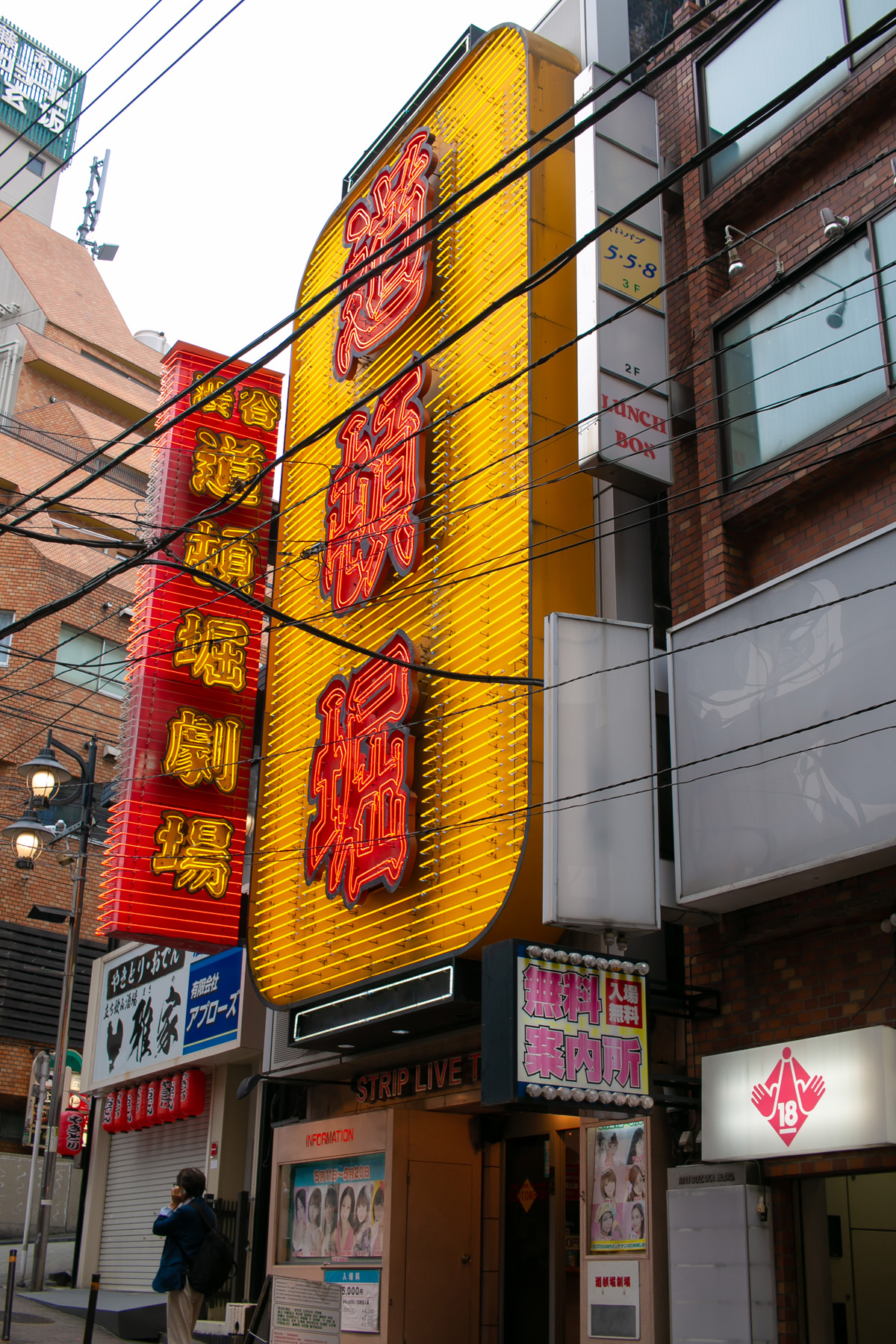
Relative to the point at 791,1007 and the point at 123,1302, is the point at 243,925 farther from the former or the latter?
the point at 791,1007

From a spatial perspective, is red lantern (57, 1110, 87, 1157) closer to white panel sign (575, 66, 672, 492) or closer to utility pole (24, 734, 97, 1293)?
utility pole (24, 734, 97, 1293)

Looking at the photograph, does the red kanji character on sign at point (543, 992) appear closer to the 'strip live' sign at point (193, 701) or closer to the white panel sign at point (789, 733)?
the white panel sign at point (789, 733)

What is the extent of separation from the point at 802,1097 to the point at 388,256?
1149cm

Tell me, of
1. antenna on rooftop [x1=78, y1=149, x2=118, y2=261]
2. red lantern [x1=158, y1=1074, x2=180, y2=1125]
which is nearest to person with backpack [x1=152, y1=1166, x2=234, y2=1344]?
red lantern [x1=158, y1=1074, x2=180, y2=1125]

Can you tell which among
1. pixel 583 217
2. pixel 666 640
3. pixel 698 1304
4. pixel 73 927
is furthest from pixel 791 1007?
pixel 73 927

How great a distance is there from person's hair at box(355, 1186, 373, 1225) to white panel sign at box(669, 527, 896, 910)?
5.91 meters

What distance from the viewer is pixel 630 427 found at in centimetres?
1261

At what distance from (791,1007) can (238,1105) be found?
36.6 ft

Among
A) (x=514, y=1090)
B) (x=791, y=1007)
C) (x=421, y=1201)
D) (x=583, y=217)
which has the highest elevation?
(x=583, y=217)

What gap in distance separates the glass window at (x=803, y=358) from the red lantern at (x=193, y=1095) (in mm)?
12648

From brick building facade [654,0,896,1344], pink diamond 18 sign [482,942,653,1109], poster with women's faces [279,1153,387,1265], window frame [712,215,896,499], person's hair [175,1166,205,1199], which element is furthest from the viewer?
poster with women's faces [279,1153,387,1265]

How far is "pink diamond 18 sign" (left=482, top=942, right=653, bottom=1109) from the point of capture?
389 inches

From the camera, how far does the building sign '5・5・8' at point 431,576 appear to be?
12578mm

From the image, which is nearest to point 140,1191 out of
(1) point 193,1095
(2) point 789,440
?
(1) point 193,1095
